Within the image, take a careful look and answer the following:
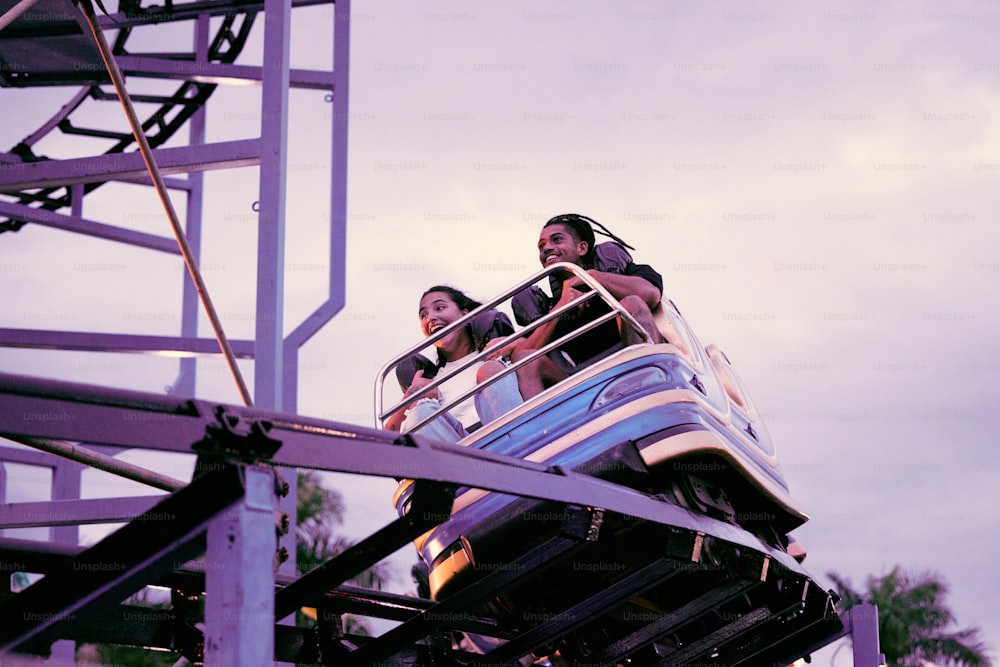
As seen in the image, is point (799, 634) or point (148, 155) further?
point (799, 634)

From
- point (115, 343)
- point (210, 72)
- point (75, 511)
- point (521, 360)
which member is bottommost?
point (75, 511)

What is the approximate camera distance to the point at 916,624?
23.2 m

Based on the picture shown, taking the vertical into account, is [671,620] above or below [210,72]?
below

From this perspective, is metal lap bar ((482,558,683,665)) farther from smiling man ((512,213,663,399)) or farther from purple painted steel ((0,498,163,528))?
purple painted steel ((0,498,163,528))

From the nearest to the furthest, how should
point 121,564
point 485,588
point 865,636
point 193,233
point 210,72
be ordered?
point 121,564
point 485,588
point 865,636
point 210,72
point 193,233

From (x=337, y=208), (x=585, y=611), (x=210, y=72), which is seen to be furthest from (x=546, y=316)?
(x=210, y=72)

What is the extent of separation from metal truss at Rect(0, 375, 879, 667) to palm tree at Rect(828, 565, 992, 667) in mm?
17263

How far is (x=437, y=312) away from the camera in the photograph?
19.5ft

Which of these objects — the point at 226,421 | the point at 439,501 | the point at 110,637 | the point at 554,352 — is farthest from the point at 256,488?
the point at 554,352

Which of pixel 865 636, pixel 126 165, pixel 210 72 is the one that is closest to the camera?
pixel 126 165

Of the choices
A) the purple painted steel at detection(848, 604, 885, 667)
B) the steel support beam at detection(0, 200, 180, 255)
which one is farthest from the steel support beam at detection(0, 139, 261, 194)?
the purple painted steel at detection(848, 604, 885, 667)

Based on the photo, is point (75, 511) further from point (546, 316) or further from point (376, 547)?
point (546, 316)

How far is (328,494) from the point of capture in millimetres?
24000

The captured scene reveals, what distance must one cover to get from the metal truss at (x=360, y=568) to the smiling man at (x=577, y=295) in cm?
71
